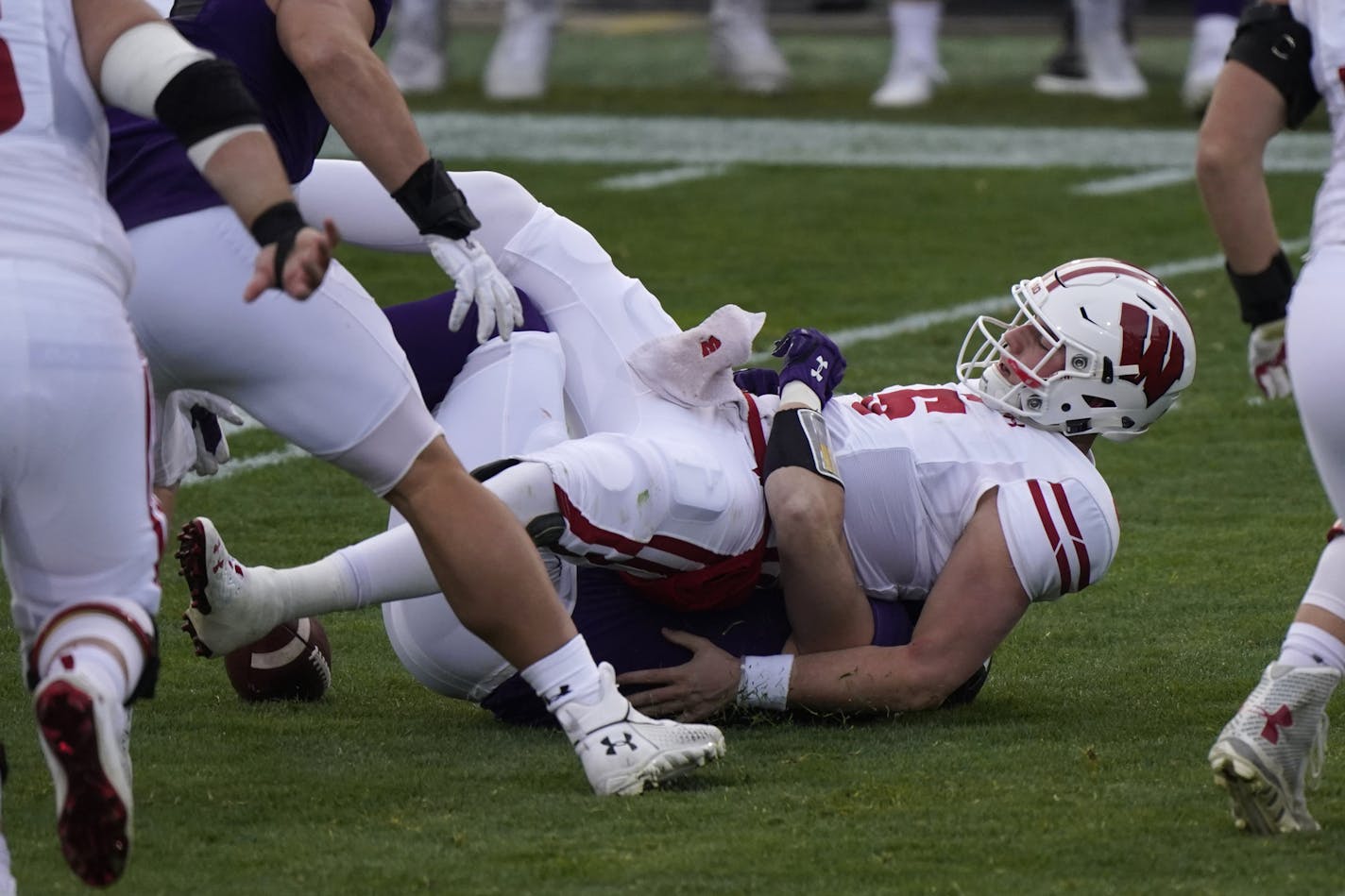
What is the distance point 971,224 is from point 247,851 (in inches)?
241

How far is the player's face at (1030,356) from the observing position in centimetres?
379

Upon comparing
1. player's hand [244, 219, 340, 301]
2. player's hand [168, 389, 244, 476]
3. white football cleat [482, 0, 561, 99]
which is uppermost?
player's hand [244, 219, 340, 301]

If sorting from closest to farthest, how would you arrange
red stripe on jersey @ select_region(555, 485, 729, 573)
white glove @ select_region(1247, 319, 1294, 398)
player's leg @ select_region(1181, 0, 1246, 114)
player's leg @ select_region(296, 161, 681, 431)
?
white glove @ select_region(1247, 319, 1294, 398) < red stripe on jersey @ select_region(555, 485, 729, 573) < player's leg @ select_region(296, 161, 681, 431) < player's leg @ select_region(1181, 0, 1246, 114)

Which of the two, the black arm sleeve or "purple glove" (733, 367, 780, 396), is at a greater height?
the black arm sleeve

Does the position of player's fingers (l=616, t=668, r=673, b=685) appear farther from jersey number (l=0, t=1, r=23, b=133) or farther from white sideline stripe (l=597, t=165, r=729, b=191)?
white sideline stripe (l=597, t=165, r=729, b=191)

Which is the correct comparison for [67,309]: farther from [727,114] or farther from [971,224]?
[727,114]

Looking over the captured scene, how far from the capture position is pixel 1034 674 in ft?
13.3

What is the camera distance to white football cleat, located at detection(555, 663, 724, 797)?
10.6 ft

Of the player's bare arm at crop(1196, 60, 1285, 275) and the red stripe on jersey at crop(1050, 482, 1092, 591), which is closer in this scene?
the player's bare arm at crop(1196, 60, 1285, 275)

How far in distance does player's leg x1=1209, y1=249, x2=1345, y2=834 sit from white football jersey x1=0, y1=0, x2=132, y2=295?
1407 mm

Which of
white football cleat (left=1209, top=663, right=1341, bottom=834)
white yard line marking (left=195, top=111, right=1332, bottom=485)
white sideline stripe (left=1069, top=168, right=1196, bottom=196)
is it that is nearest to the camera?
white football cleat (left=1209, top=663, right=1341, bottom=834)

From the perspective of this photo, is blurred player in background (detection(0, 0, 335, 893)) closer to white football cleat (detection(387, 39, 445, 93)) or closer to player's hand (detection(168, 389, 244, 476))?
player's hand (detection(168, 389, 244, 476))

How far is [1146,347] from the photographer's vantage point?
3.77 metres

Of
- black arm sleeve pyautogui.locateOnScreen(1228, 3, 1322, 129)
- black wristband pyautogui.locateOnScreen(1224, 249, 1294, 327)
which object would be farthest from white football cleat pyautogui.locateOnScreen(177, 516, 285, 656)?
black arm sleeve pyautogui.locateOnScreen(1228, 3, 1322, 129)
